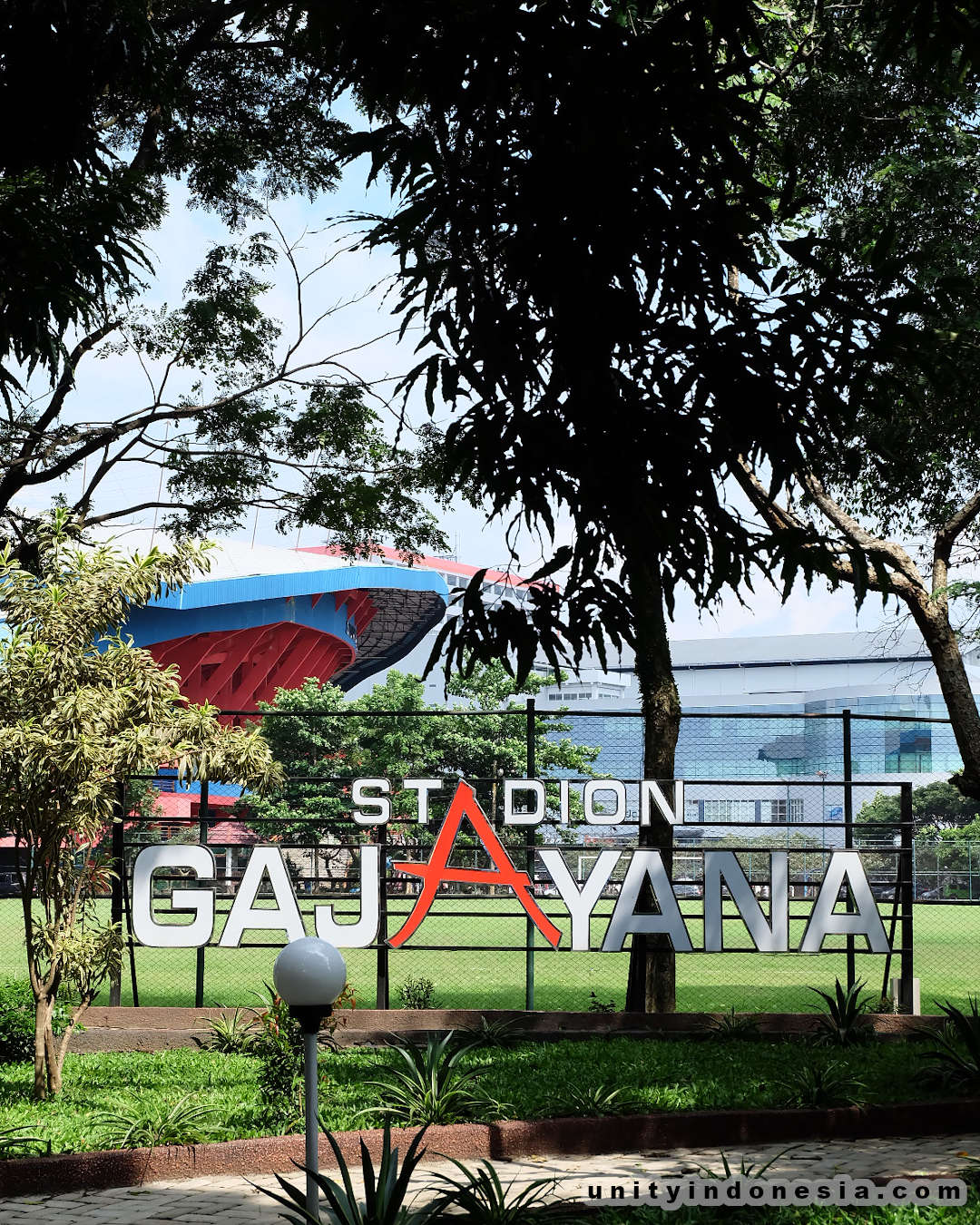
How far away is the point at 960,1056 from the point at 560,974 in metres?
10.7

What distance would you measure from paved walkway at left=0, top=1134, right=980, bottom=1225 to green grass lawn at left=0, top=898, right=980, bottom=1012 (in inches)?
176

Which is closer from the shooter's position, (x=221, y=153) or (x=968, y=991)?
(x=221, y=153)

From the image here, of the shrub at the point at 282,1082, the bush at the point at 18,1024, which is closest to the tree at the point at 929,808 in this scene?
the bush at the point at 18,1024

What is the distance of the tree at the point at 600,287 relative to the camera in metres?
4.68

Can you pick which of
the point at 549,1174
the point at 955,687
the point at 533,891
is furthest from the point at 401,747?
the point at 549,1174

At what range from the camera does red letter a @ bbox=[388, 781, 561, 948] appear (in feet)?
36.8

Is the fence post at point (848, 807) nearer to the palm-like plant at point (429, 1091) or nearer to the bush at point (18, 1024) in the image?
the palm-like plant at point (429, 1091)

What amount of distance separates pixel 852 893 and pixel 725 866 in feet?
3.81

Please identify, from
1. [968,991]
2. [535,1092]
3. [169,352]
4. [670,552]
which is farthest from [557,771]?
[670,552]

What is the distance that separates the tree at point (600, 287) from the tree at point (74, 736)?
11.7 feet

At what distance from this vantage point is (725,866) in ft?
36.9

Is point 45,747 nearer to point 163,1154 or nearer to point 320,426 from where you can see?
point 163,1154

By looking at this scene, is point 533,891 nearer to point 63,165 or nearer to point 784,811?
point 63,165

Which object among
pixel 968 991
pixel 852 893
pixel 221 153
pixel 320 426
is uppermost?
pixel 221 153
